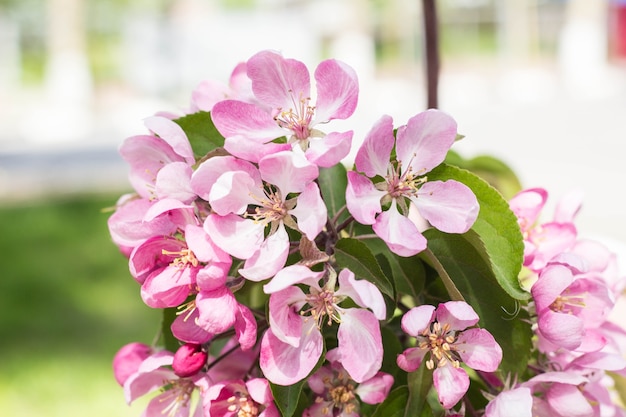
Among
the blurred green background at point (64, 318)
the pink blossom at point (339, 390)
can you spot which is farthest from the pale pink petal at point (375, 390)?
the blurred green background at point (64, 318)

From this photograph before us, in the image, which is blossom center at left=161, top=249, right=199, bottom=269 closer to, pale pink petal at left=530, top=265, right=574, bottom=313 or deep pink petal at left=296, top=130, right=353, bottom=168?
deep pink petal at left=296, top=130, right=353, bottom=168

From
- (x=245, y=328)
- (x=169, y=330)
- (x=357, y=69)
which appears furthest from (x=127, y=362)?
(x=357, y=69)

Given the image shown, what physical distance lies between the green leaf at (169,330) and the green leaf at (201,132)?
0.38 ft

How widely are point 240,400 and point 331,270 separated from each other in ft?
0.36

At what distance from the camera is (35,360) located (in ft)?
8.50

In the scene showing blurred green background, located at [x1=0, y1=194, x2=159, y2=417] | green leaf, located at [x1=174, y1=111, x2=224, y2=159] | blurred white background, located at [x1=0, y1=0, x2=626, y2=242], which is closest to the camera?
green leaf, located at [x1=174, y1=111, x2=224, y2=159]

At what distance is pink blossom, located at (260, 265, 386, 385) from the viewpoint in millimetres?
468

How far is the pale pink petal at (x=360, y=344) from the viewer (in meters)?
0.47

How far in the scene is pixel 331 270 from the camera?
19.0 inches

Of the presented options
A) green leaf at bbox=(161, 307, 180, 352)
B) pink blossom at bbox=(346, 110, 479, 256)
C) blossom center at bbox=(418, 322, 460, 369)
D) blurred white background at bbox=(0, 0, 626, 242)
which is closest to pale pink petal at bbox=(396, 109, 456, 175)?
pink blossom at bbox=(346, 110, 479, 256)

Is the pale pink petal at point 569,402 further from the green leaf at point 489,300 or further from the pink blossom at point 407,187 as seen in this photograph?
the pink blossom at point 407,187

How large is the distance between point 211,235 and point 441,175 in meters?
0.16

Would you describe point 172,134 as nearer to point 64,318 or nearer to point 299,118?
point 299,118

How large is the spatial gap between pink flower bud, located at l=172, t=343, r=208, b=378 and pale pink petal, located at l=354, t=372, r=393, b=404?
0.11 m
